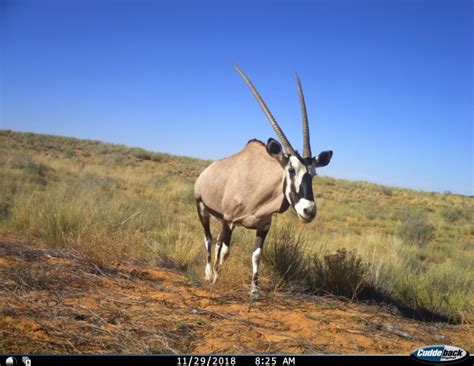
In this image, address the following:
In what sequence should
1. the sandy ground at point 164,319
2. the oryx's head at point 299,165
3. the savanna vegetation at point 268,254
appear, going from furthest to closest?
the savanna vegetation at point 268,254
the oryx's head at point 299,165
the sandy ground at point 164,319

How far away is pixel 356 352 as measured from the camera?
2844mm

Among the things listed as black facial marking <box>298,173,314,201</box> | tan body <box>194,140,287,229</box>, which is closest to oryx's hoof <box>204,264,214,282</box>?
tan body <box>194,140,287,229</box>

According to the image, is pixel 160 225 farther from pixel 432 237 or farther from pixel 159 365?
pixel 432 237

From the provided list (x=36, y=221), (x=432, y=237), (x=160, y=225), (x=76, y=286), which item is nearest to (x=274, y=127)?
(x=76, y=286)

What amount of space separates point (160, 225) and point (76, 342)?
6910 millimetres

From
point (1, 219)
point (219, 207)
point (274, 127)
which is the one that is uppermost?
point (274, 127)

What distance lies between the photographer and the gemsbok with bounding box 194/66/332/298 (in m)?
3.79

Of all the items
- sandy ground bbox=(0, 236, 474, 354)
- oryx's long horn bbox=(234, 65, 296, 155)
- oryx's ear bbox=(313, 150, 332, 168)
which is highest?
oryx's long horn bbox=(234, 65, 296, 155)

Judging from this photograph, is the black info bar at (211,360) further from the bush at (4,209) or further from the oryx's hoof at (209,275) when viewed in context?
the bush at (4,209)

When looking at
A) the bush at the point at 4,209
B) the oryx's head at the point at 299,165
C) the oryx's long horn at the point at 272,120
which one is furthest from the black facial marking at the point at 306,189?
the bush at the point at 4,209

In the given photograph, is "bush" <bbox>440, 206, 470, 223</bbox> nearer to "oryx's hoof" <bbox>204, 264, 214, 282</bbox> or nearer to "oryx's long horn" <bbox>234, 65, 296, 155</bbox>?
"oryx's hoof" <bbox>204, 264, 214, 282</bbox>

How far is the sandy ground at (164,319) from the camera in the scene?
102 inches

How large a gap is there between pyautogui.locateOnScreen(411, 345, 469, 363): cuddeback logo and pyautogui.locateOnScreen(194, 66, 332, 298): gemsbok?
1.41m

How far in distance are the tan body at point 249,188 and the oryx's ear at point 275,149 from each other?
0.25 m
